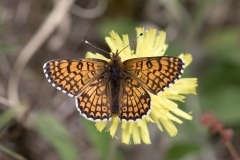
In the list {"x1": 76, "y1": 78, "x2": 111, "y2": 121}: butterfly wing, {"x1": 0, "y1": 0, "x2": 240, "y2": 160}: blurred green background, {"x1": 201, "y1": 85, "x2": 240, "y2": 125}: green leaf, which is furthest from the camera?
{"x1": 201, "y1": 85, "x2": 240, "y2": 125}: green leaf

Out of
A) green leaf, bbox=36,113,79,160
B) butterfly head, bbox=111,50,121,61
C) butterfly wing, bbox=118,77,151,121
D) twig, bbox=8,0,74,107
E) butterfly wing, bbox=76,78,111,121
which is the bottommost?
green leaf, bbox=36,113,79,160

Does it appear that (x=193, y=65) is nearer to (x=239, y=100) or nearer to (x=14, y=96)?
(x=239, y=100)

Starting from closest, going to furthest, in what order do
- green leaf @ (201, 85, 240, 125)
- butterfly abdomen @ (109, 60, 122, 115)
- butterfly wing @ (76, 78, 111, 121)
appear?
butterfly wing @ (76, 78, 111, 121)
butterfly abdomen @ (109, 60, 122, 115)
green leaf @ (201, 85, 240, 125)

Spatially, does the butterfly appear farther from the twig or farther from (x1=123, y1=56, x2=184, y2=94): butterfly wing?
the twig

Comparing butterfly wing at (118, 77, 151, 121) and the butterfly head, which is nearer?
butterfly wing at (118, 77, 151, 121)

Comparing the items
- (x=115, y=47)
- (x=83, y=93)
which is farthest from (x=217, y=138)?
(x=83, y=93)

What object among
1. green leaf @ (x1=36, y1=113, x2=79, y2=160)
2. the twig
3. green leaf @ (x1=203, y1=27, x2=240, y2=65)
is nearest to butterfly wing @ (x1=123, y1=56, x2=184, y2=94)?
green leaf @ (x1=36, y1=113, x2=79, y2=160)

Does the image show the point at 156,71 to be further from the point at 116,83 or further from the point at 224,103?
the point at 224,103

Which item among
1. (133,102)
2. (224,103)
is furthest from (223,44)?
(133,102)
